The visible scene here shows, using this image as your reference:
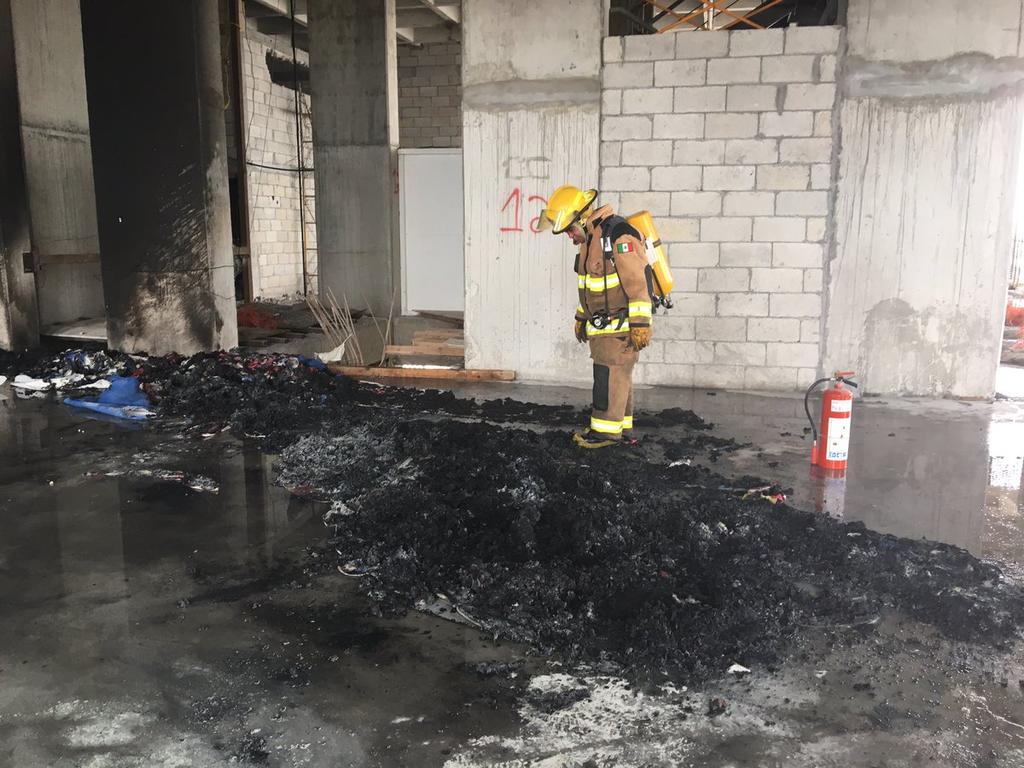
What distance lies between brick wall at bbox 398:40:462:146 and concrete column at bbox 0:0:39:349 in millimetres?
10883

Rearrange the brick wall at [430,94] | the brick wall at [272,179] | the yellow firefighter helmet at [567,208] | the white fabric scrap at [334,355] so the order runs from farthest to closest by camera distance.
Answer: the brick wall at [430,94] < the brick wall at [272,179] < the white fabric scrap at [334,355] < the yellow firefighter helmet at [567,208]

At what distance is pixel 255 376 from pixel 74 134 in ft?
16.9

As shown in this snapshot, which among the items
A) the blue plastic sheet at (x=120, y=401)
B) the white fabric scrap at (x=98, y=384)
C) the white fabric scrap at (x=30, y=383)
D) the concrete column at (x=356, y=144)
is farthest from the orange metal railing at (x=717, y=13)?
the white fabric scrap at (x=30, y=383)

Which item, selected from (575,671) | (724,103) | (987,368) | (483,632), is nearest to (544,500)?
(483,632)

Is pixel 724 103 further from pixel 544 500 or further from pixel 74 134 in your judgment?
pixel 74 134

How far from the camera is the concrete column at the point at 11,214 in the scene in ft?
31.3

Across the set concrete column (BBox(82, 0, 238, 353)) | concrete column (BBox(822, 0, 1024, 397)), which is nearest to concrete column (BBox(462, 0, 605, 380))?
concrete column (BBox(822, 0, 1024, 397))

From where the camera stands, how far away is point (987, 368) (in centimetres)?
780

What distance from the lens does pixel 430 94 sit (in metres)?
20.0

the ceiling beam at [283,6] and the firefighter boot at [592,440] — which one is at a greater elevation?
the ceiling beam at [283,6]

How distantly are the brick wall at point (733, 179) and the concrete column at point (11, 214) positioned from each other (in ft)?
22.5

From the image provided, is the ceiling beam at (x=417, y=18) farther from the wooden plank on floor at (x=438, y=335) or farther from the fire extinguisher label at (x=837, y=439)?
the fire extinguisher label at (x=837, y=439)

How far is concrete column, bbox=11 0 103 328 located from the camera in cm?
986

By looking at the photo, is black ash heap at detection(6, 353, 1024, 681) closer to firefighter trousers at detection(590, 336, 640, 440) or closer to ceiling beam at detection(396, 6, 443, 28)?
firefighter trousers at detection(590, 336, 640, 440)
